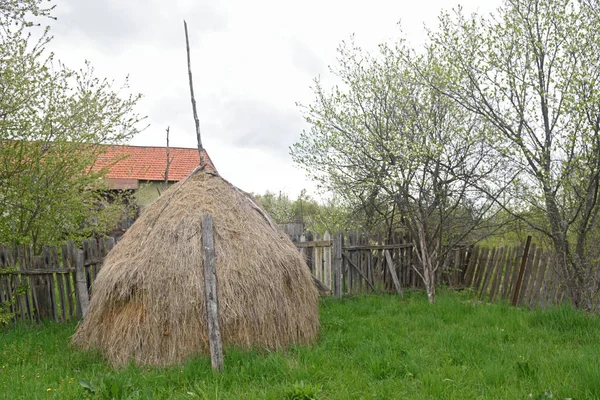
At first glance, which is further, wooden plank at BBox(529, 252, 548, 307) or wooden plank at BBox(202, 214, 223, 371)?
wooden plank at BBox(529, 252, 548, 307)

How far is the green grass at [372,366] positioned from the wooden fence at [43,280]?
0.54m

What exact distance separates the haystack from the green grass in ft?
0.95

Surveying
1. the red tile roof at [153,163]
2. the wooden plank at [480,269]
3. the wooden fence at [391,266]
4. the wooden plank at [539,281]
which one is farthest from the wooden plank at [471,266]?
the red tile roof at [153,163]

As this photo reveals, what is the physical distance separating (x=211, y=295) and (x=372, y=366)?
2122mm

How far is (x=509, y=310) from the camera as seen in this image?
26.2ft

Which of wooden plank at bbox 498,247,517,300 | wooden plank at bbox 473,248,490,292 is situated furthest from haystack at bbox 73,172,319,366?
wooden plank at bbox 473,248,490,292

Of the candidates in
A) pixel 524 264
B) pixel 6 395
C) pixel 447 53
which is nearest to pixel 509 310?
pixel 524 264

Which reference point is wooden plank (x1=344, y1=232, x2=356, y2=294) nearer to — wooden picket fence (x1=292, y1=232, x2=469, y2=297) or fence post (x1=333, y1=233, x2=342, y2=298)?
wooden picket fence (x1=292, y1=232, x2=469, y2=297)

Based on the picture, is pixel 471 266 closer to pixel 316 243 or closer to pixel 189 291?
pixel 316 243

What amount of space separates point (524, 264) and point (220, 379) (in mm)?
6463

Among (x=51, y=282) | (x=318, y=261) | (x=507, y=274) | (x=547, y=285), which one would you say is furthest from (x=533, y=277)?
(x=51, y=282)

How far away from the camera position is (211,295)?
5.57 meters

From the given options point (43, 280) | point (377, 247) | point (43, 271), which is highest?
point (43, 271)

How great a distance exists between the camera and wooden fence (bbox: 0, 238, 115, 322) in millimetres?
7859
